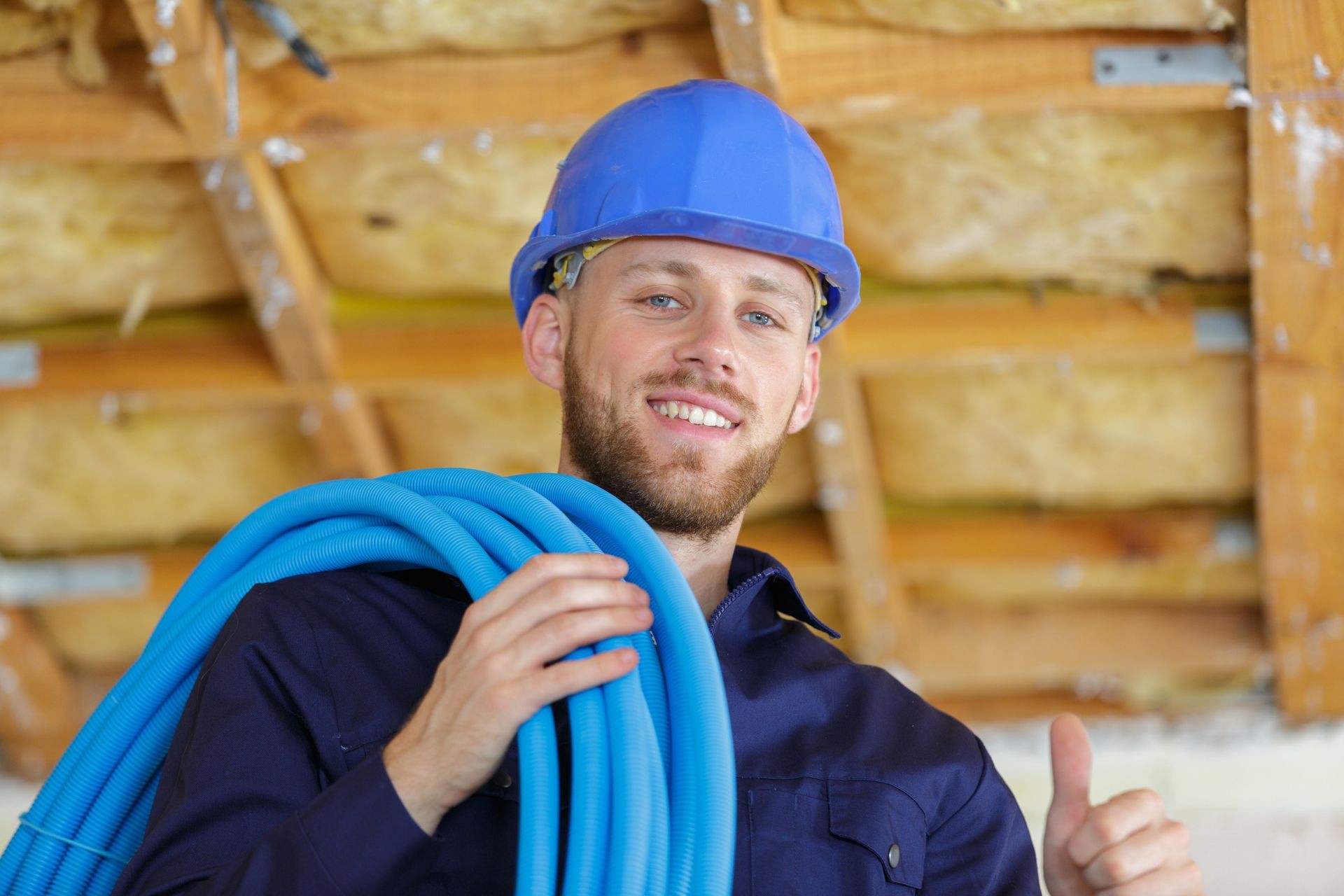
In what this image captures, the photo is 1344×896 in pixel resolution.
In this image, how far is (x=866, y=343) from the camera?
11.3 feet

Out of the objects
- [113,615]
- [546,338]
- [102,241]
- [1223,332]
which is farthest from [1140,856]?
[113,615]

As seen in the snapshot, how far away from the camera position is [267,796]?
130cm

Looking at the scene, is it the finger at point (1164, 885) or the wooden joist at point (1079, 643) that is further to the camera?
the wooden joist at point (1079, 643)

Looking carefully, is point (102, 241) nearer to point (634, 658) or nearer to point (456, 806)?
point (456, 806)

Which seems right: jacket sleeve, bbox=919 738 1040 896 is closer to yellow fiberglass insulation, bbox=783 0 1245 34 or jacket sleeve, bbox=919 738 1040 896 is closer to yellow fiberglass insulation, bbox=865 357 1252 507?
yellow fiberglass insulation, bbox=783 0 1245 34

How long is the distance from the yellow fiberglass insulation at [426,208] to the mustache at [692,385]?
1.28 metres

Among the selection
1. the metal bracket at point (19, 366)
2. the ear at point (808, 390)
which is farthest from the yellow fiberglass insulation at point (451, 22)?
the metal bracket at point (19, 366)

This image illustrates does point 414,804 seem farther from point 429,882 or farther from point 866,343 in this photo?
point 866,343

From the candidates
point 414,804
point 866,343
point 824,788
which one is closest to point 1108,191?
point 866,343

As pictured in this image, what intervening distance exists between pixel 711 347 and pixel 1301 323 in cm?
202

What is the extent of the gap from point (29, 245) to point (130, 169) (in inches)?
13.2

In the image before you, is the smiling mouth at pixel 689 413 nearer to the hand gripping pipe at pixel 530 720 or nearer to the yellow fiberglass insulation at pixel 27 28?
the hand gripping pipe at pixel 530 720

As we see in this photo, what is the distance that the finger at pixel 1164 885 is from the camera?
135 cm

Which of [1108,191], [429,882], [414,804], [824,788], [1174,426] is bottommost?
[1174,426]
